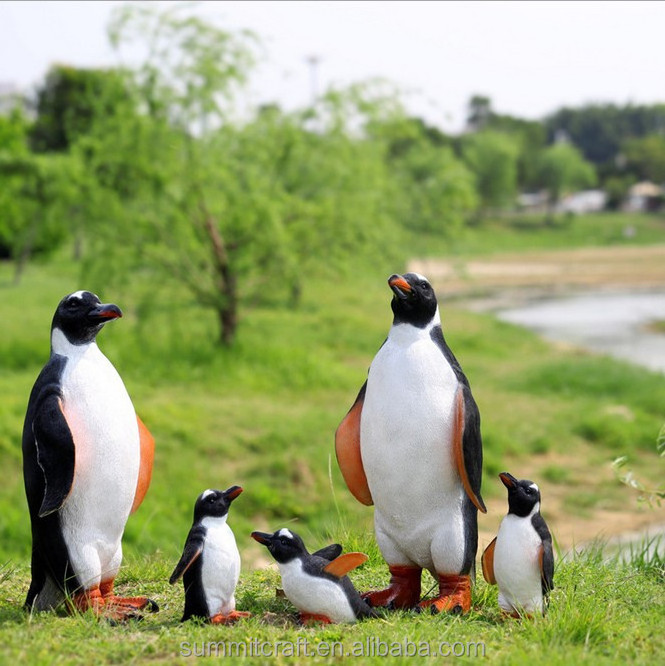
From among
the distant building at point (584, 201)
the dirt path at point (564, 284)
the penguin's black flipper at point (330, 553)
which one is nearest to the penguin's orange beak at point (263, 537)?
the penguin's black flipper at point (330, 553)

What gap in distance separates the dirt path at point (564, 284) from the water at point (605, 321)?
165 cm

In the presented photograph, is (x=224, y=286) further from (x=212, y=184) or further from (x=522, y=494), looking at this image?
(x=522, y=494)

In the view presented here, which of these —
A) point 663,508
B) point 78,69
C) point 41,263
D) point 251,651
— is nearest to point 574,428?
point 663,508

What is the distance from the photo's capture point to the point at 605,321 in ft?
72.8

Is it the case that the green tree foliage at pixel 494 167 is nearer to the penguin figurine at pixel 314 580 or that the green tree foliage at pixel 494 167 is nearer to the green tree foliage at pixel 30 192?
the green tree foliage at pixel 30 192

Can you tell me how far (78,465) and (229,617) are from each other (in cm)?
85

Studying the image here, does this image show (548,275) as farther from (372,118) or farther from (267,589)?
(267,589)

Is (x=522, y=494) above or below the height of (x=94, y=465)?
below

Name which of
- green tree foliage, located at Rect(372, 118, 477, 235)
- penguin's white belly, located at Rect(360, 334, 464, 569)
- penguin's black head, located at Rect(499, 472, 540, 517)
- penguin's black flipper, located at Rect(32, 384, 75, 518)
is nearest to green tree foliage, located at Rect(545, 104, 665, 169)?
green tree foliage, located at Rect(372, 118, 477, 235)

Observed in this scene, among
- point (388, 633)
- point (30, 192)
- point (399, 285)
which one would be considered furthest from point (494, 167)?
point (388, 633)

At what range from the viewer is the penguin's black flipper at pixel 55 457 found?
3.56m

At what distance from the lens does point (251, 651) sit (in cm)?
326

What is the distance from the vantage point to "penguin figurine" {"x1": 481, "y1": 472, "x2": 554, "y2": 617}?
142 inches

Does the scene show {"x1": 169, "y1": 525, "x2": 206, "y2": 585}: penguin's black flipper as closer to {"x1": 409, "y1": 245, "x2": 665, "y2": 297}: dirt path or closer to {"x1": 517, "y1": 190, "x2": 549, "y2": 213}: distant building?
{"x1": 409, "y1": 245, "x2": 665, "y2": 297}: dirt path
